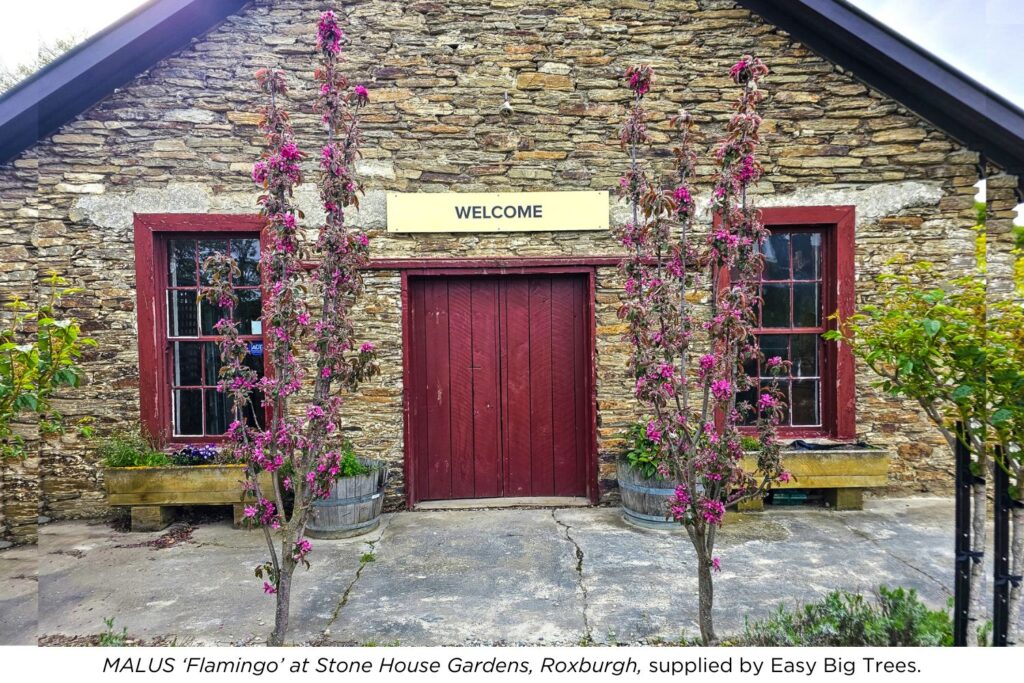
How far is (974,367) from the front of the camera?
8.16ft

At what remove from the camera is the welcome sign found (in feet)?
17.2

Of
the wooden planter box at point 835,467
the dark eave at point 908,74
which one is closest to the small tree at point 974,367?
the wooden planter box at point 835,467

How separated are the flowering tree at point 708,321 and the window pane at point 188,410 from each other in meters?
4.40

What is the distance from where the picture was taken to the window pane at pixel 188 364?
539cm

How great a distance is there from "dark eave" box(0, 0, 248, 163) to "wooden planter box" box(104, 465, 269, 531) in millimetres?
3093

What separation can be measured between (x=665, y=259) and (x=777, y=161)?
3000 mm

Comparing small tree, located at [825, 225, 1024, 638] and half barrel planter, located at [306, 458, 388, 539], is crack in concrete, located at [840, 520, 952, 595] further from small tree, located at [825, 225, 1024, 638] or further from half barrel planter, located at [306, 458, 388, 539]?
half barrel planter, located at [306, 458, 388, 539]

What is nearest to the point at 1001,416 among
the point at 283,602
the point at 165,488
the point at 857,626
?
the point at 857,626

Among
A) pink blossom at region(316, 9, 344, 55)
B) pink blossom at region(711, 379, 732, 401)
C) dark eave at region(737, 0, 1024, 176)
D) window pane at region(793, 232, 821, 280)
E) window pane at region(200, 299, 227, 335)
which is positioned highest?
dark eave at region(737, 0, 1024, 176)

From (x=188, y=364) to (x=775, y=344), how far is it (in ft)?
18.7

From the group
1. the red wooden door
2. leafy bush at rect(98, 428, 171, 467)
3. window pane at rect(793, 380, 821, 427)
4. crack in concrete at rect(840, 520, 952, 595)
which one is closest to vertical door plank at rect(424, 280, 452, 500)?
the red wooden door

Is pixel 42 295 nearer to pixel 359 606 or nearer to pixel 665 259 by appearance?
pixel 359 606

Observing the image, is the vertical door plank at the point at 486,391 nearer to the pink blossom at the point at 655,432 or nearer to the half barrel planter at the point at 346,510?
the half barrel planter at the point at 346,510

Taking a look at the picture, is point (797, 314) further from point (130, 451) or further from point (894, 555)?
point (130, 451)
